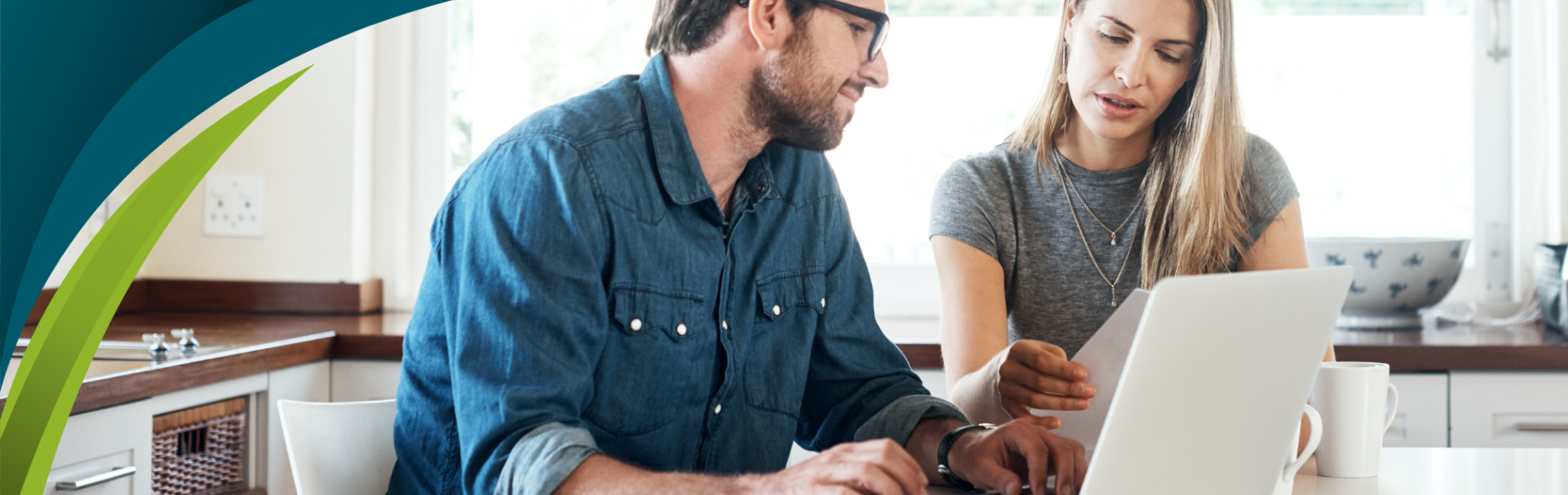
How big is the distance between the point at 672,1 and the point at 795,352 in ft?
1.16

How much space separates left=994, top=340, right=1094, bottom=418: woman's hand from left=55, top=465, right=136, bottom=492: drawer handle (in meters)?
1.05

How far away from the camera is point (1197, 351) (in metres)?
0.60

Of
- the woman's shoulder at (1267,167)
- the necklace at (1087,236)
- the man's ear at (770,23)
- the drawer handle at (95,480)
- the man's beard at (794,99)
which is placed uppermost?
the man's ear at (770,23)

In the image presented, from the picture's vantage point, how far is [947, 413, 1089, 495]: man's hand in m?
0.86

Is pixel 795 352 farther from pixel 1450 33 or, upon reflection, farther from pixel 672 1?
pixel 1450 33

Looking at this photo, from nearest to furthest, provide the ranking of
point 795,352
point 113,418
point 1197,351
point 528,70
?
point 1197,351, point 795,352, point 113,418, point 528,70

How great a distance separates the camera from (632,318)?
3.07ft

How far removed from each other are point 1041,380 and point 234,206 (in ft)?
5.80

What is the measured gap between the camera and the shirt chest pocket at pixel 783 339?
→ 106 cm

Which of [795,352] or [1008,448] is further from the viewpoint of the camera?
[795,352]

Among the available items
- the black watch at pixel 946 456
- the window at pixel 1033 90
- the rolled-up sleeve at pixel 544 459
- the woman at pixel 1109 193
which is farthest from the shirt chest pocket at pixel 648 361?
the window at pixel 1033 90

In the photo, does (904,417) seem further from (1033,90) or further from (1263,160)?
(1033,90)

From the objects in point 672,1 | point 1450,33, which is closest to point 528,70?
point 672,1

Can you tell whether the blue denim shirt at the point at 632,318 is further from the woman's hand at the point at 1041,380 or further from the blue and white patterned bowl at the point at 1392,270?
the blue and white patterned bowl at the point at 1392,270
